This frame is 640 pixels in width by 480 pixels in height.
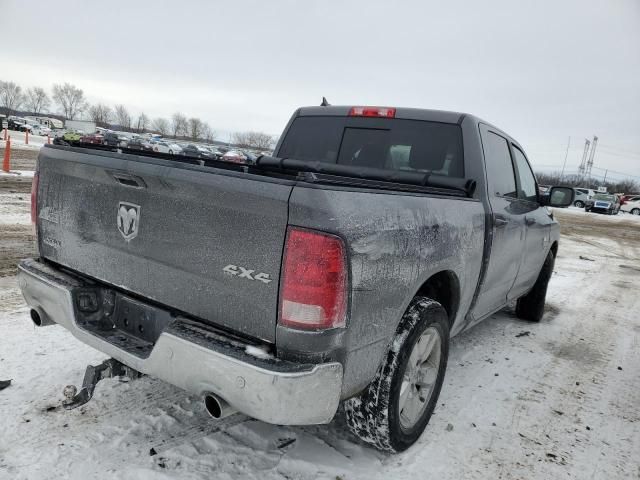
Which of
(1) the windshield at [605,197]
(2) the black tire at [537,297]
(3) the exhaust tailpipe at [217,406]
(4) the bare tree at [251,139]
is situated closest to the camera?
(3) the exhaust tailpipe at [217,406]

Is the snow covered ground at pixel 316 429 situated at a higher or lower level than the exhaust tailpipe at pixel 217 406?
lower

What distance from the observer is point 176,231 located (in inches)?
81.5

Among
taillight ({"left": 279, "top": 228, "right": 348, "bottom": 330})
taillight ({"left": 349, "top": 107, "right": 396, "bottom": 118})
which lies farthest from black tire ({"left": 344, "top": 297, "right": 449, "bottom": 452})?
taillight ({"left": 349, "top": 107, "right": 396, "bottom": 118})

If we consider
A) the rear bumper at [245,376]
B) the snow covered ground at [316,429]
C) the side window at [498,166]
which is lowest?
the snow covered ground at [316,429]

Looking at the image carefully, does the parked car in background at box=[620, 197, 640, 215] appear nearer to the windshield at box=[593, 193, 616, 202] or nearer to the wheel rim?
the windshield at box=[593, 193, 616, 202]

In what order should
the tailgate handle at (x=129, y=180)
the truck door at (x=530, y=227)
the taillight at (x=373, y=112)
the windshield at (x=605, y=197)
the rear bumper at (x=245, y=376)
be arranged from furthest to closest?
the windshield at (x=605, y=197) < the truck door at (x=530, y=227) < the taillight at (x=373, y=112) < the tailgate handle at (x=129, y=180) < the rear bumper at (x=245, y=376)

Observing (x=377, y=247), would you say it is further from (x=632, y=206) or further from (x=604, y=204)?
(x=632, y=206)

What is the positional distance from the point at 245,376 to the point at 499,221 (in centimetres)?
231

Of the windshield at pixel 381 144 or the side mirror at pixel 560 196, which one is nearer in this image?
the windshield at pixel 381 144

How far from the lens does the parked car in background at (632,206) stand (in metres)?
35.5

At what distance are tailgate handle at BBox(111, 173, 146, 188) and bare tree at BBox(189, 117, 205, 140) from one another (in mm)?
134723

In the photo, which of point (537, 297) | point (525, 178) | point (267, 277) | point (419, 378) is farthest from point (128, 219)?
point (537, 297)

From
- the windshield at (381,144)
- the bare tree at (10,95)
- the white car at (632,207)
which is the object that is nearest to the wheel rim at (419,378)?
the windshield at (381,144)

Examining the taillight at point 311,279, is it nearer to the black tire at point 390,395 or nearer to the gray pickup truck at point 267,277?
the gray pickup truck at point 267,277
